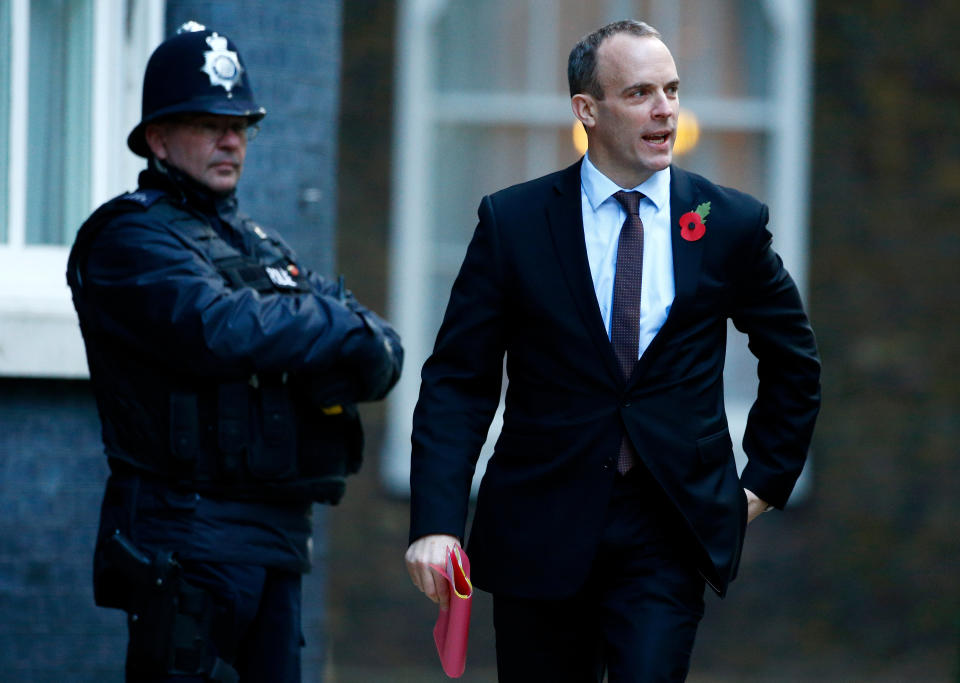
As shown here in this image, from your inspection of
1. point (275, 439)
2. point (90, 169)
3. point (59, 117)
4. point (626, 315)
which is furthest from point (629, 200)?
point (59, 117)

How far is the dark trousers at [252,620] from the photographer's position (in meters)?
3.83

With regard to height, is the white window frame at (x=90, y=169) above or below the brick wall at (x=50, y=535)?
above

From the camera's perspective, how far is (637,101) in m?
3.54

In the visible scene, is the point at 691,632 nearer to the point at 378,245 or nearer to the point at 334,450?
the point at 334,450

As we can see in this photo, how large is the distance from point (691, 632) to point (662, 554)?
0.63 feet

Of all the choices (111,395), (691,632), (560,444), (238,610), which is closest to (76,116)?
(111,395)

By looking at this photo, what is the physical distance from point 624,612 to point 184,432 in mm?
1156

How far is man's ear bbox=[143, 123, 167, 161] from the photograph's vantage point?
408 centimetres

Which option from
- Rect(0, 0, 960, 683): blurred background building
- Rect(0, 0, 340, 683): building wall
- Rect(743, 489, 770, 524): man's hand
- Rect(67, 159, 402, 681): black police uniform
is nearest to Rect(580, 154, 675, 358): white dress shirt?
Rect(743, 489, 770, 524): man's hand

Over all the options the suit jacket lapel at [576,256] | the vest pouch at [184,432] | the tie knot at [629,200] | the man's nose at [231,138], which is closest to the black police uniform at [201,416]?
the vest pouch at [184,432]

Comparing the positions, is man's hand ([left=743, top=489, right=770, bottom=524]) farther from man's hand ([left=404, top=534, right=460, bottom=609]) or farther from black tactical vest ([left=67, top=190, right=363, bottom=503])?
black tactical vest ([left=67, top=190, right=363, bottom=503])

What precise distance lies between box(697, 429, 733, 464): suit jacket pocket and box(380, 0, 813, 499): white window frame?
13.9 feet

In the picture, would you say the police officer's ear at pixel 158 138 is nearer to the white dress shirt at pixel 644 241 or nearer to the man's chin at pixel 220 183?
the man's chin at pixel 220 183

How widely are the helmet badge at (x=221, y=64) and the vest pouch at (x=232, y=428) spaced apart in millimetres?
786
